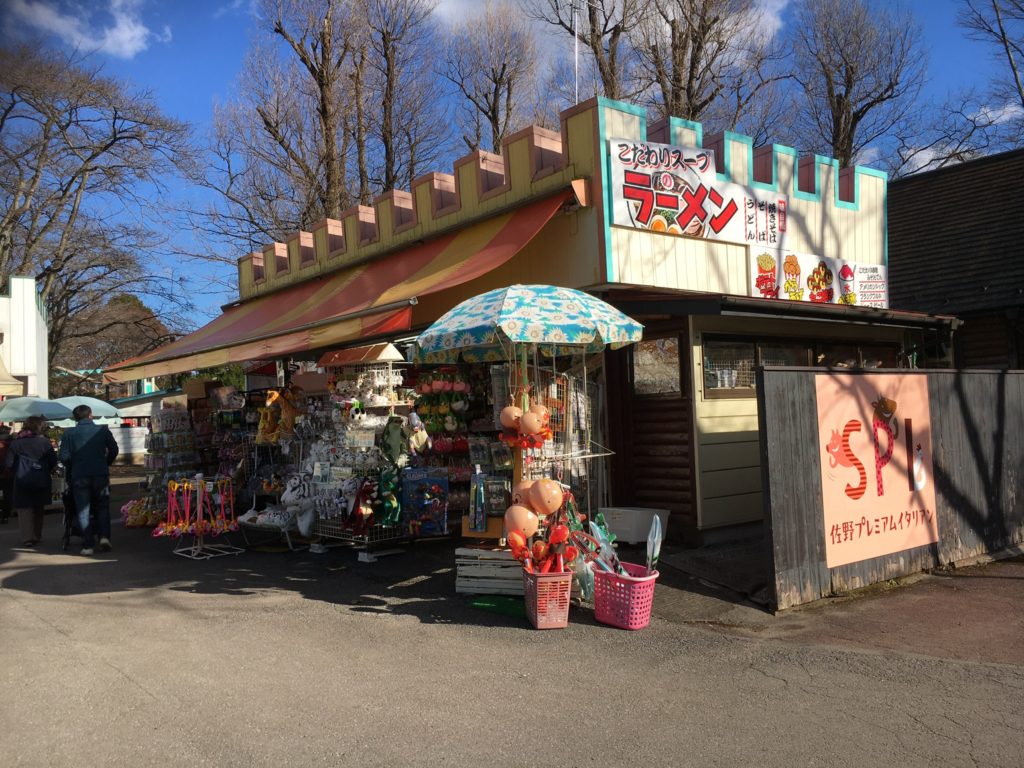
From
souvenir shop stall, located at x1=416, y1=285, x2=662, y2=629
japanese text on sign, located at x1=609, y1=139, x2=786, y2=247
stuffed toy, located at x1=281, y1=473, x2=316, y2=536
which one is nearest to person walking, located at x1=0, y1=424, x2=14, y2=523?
stuffed toy, located at x1=281, y1=473, x2=316, y2=536

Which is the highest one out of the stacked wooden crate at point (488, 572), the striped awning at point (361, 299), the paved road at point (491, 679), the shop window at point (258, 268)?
the shop window at point (258, 268)

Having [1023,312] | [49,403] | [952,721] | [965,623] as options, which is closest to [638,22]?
[1023,312]

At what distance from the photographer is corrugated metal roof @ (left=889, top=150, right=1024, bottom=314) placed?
13414mm

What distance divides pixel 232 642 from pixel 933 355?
409 inches

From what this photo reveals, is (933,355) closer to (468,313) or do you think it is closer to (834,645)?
(834,645)

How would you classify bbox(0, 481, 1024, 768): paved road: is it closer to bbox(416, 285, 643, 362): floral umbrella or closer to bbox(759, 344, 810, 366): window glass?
bbox(416, 285, 643, 362): floral umbrella

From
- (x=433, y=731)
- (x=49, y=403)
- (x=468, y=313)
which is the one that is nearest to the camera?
(x=433, y=731)

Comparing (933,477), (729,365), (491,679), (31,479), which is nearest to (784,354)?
(729,365)

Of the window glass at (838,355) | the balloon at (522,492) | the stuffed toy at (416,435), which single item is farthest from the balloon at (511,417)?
the window glass at (838,355)

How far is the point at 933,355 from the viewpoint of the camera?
1148 centimetres

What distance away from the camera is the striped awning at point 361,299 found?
26.8ft

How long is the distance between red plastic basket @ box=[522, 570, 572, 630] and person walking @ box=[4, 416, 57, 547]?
7.35 meters

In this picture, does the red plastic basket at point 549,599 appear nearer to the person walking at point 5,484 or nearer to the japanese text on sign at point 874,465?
the japanese text on sign at point 874,465

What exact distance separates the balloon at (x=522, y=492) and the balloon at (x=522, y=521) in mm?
100
